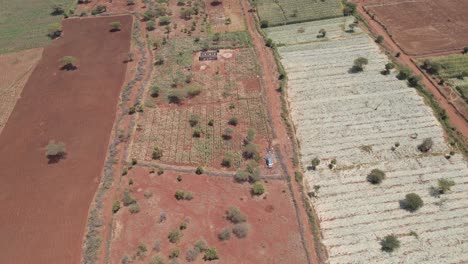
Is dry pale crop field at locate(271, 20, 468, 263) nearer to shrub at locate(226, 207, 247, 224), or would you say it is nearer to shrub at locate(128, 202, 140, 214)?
shrub at locate(226, 207, 247, 224)

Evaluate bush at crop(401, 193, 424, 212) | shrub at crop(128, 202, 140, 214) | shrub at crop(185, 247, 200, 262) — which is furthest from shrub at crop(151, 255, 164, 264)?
bush at crop(401, 193, 424, 212)

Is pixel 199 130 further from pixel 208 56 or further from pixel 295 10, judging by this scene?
pixel 295 10

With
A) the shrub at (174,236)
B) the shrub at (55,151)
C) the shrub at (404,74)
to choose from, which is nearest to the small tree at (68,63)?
the shrub at (55,151)

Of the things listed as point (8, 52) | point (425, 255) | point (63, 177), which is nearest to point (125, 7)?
point (8, 52)

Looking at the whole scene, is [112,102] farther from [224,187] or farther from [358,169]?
[358,169]

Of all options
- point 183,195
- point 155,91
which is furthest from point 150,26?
point 183,195
